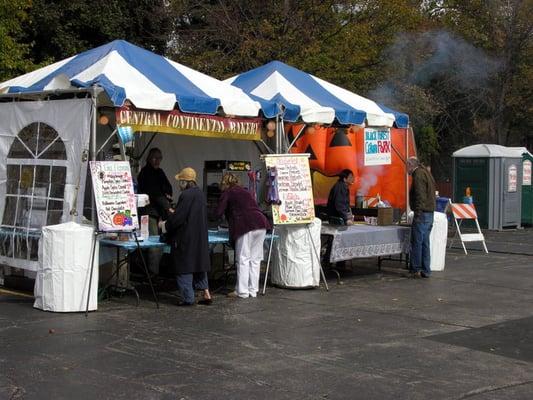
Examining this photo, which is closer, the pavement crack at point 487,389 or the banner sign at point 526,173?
the pavement crack at point 487,389

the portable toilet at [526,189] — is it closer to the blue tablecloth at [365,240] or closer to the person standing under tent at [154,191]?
the blue tablecloth at [365,240]

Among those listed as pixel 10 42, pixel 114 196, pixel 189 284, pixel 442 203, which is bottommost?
pixel 189 284

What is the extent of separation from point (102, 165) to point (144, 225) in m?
1.25

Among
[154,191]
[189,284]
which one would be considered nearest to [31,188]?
[154,191]

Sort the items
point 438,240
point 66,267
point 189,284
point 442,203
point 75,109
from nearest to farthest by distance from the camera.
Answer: point 66,267, point 75,109, point 189,284, point 438,240, point 442,203

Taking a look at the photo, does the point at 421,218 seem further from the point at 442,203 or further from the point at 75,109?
the point at 75,109

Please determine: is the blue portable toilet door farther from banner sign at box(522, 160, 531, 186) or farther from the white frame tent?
the white frame tent

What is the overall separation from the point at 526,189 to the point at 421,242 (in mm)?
10436

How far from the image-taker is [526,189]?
20.6 meters

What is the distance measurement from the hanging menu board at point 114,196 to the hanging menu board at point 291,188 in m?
2.12

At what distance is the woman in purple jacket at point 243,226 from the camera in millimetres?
9328

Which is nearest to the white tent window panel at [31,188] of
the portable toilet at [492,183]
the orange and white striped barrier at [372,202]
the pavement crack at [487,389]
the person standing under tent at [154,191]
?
the person standing under tent at [154,191]

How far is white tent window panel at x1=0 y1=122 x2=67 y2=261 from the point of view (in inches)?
351

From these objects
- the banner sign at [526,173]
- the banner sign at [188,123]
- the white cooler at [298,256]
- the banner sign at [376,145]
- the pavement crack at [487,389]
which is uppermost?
the banner sign at [526,173]
